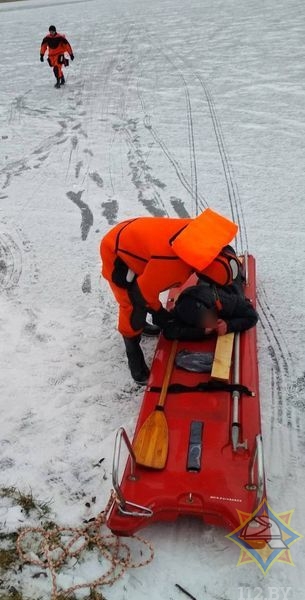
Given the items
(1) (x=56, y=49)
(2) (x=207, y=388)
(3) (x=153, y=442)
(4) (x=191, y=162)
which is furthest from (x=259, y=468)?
(1) (x=56, y=49)

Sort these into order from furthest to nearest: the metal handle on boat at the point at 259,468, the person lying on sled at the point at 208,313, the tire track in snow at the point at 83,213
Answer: the tire track in snow at the point at 83,213, the person lying on sled at the point at 208,313, the metal handle on boat at the point at 259,468

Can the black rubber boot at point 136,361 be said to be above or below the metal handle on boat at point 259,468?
below

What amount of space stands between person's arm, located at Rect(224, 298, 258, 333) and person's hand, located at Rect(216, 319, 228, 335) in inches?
1.2

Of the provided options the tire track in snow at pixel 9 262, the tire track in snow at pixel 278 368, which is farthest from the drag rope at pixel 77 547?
the tire track in snow at pixel 9 262

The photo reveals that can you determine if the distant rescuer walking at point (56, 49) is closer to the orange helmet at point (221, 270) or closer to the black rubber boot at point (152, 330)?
the black rubber boot at point (152, 330)

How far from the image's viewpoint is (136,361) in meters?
3.89

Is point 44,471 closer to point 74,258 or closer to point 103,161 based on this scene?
point 74,258

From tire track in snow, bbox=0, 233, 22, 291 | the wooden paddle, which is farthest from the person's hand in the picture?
tire track in snow, bbox=0, 233, 22, 291

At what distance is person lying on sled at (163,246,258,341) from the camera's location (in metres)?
3.77

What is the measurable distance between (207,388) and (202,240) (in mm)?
1137

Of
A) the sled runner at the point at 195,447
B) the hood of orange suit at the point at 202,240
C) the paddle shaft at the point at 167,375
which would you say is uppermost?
the hood of orange suit at the point at 202,240

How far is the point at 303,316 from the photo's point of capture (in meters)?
4.52

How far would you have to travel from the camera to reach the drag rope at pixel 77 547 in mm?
2850

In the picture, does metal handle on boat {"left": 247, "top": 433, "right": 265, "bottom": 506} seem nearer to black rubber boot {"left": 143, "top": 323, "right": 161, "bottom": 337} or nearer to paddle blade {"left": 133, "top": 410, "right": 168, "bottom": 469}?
paddle blade {"left": 133, "top": 410, "right": 168, "bottom": 469}
